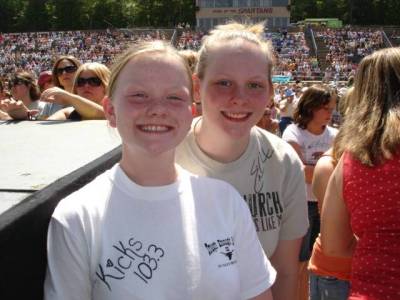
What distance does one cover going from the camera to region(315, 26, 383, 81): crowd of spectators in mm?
38344

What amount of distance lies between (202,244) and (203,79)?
2.28 ft

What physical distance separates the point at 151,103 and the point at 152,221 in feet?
1.04

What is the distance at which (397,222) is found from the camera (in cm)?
171

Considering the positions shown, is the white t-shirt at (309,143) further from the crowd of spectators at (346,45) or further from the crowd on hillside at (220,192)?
the crowd of spectators at (346,45)

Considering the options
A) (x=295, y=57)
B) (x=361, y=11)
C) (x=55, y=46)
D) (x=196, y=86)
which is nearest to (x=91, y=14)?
(x=55, y=46)

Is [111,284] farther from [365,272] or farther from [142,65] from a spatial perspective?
[365,272]

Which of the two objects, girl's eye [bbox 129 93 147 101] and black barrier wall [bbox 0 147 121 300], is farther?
girl's eye [bbox 129 93 147 101]

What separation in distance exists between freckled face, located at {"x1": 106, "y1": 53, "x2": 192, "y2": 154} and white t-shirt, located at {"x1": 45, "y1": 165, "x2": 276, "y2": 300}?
11cm

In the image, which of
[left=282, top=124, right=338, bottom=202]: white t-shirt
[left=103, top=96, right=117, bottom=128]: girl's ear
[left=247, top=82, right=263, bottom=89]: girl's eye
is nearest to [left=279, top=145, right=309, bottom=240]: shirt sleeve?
[left=247, top=82, right=263, bottom=89]: girl's eye

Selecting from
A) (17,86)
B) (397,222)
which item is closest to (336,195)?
(397,222)

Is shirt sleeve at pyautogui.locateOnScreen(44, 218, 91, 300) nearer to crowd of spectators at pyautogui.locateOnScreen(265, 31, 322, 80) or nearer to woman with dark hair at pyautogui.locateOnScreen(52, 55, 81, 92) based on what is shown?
woman with dark hair at pyautogui.locateOnScreen(52, 55, 81, 92)

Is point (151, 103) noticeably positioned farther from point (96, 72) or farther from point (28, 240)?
point (96, 72)

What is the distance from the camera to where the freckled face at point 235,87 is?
5.58 feet

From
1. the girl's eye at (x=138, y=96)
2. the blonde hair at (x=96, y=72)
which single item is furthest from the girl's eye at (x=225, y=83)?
the blonde hair at (x=96, y=72)
